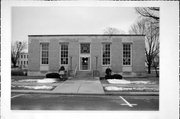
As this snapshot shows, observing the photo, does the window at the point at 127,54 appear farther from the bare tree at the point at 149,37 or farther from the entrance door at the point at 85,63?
the bare tree at the point at 149,37

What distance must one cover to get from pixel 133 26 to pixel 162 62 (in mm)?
22543

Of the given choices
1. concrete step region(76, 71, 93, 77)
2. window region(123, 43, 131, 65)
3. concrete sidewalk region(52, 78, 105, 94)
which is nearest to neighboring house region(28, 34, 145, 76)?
window region(123, 43, 131, 65)

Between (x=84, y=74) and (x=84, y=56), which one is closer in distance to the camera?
(x=84, y=74)

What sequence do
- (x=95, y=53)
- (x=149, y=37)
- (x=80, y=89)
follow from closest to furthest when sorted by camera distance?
(x=80, y=89)
(x=95, y=53)
(x=149, y=37)

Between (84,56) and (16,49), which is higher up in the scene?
(16,49)

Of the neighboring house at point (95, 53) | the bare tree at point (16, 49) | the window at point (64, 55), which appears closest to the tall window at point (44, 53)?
the neighboring house at point (95, 53)

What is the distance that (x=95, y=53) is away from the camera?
1945 centimetres

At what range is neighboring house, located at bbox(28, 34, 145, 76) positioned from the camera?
19.5 metres

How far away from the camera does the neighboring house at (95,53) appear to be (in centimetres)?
1947

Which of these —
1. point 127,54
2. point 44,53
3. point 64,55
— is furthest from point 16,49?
point 127,54

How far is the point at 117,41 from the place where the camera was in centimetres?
1958

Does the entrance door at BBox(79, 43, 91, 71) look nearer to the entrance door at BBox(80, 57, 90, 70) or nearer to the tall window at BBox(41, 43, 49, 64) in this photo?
the entrance door at BBox(80, 57, 90, 70)

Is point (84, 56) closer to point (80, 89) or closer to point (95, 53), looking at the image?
point (95, 53)

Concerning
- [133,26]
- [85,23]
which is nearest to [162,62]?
[85,23]
